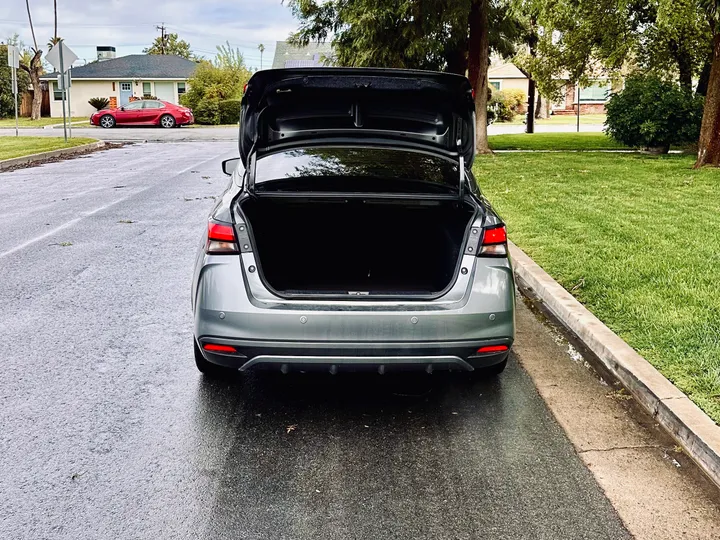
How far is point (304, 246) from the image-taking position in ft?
18.0

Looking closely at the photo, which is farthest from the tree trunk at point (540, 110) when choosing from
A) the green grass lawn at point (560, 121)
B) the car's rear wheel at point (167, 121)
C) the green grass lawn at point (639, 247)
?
the green grass lawn at point (639, 247)

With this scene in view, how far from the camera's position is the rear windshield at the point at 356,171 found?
190 inches

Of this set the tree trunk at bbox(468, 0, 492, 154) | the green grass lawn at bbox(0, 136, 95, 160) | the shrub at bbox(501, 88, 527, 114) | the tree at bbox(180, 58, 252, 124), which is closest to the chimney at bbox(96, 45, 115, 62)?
the tree at bbox(180, 58, 252, 124)

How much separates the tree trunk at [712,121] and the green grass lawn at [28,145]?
16686 mm

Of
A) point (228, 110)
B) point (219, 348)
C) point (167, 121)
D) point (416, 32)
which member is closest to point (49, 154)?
point (416, 32)

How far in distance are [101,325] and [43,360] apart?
793mm

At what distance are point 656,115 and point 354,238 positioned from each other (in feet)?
56.1

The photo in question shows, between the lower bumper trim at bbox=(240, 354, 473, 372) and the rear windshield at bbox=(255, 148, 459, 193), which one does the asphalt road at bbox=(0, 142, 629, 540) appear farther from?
the rear windshield at bbox=(255, 148, 459, 193)

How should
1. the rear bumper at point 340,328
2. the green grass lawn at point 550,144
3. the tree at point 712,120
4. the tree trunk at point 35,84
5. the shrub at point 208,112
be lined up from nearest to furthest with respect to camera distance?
1. the rear bumper at point 340,328
2. the tree at point 712,120
3. the green grass lawn at point 550,144
4. the shrub at point 208,112
5. the tree trunk at point 35,84

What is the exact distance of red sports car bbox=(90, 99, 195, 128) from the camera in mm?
39812

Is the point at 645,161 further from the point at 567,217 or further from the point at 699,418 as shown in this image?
the point at 699,418

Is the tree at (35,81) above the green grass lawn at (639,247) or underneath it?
above

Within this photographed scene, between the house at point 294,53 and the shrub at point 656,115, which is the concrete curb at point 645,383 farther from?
the house at point 294,53

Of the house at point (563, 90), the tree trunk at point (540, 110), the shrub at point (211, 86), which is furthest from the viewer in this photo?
the house at point (563, 90)
